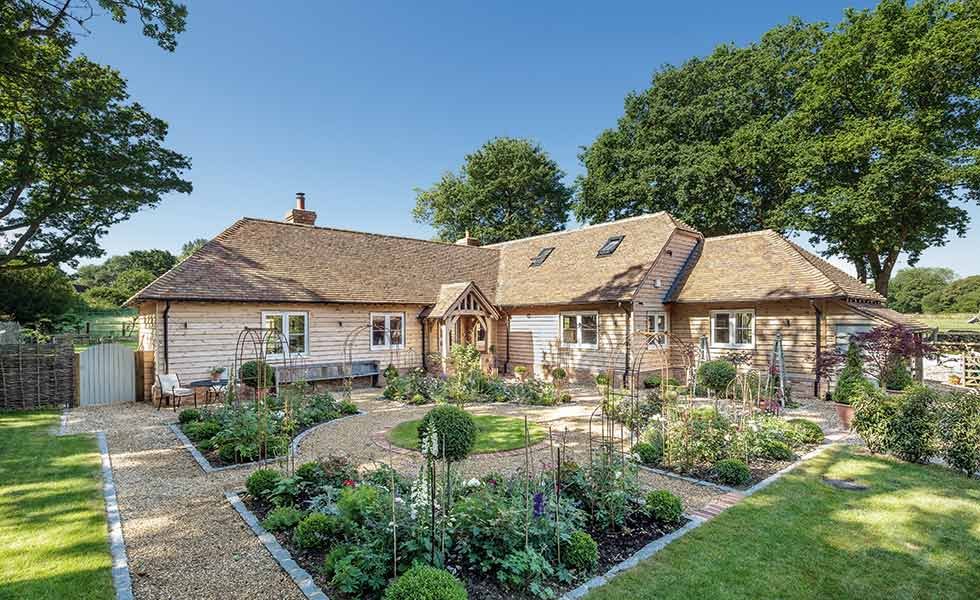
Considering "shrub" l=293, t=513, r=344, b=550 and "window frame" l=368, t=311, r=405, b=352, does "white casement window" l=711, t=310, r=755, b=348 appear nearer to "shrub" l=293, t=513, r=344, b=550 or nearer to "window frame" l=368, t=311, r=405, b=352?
"window frame" l=368, t=311, r=405, b=352

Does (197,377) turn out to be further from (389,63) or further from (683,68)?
(683,68)

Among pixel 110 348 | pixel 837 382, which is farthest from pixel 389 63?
pixel 837 382

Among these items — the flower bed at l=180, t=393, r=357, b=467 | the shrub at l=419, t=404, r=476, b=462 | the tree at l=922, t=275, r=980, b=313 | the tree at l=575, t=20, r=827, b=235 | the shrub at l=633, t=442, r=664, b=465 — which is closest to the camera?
the shrub at l=419, t=404, r=476, b=462

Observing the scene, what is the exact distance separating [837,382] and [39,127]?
88.9 feet

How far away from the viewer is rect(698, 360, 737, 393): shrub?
41.5 feet

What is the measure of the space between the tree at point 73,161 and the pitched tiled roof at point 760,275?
69.4 feet

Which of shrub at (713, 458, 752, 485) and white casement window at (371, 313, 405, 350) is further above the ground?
white casement window at (371, 313, 405, 350)

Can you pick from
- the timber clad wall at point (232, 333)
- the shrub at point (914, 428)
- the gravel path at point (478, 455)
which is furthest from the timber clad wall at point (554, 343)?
the shrub at point (914, 428)

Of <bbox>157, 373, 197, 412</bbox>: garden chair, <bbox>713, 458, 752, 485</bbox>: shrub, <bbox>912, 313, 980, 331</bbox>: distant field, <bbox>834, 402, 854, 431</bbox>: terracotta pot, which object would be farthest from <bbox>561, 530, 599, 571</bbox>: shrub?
<bbox>912, 313, 980, 331</bbox>: distant field

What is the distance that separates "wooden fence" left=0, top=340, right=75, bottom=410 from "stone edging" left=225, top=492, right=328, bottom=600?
11397 millimetres

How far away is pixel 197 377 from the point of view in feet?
45.9

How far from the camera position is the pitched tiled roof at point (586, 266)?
56.9ft

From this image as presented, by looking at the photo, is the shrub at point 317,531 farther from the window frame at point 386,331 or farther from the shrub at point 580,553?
the window frame at point 386,331

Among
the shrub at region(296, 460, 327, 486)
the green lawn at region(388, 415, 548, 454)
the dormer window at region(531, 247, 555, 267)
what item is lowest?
the green lawn at region(388, 415, 548, 454)
